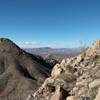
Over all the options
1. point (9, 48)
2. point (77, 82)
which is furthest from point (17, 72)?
point (77, 82)

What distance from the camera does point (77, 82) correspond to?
2228 cm

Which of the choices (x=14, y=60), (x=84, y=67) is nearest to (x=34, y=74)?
(x=14, y=60)

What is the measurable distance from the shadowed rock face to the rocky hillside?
313 ft

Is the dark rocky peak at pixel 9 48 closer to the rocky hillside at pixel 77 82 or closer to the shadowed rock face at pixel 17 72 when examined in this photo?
the shadowed rock face at pixel 17 72

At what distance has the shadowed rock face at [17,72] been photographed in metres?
133

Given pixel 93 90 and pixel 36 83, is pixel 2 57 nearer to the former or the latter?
pixel 36 83

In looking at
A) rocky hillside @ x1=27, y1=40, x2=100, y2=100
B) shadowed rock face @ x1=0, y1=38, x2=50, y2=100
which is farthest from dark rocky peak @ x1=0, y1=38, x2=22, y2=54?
rocky hillside @ x1=27, y1=40, x2=100, y2=100

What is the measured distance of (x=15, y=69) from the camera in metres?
163

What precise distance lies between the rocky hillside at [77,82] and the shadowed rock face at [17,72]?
95.5m

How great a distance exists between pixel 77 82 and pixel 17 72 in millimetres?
138141

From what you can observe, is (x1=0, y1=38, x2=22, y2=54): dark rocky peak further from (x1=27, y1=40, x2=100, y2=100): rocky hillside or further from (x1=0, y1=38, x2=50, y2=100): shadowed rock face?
(x1=27, y1=40, x2=100, y2=100): rocky hillside

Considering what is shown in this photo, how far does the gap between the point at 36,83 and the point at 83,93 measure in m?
118

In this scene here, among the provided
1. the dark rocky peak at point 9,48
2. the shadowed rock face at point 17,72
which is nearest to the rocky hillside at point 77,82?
the shadowed rock face at point 17,72

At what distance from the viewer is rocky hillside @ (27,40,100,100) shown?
19148mm
